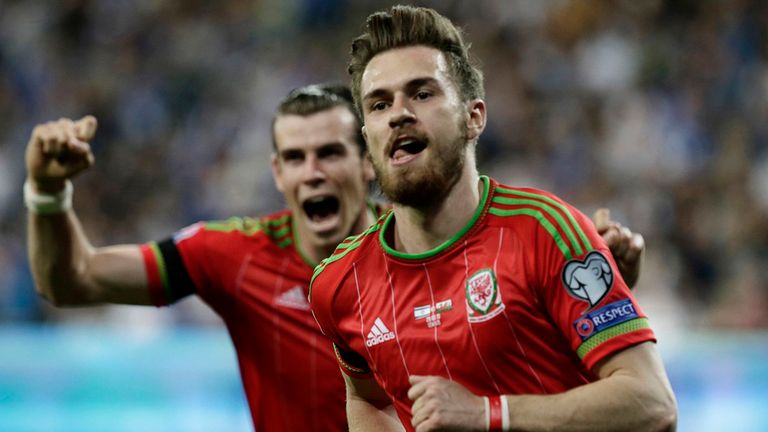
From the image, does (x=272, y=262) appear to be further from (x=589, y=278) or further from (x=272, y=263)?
(x=589, y=278)

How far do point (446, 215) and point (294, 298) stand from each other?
1.53 m

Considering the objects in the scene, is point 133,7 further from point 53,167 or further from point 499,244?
point 499,244

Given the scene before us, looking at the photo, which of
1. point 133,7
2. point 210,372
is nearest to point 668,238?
point 210,372

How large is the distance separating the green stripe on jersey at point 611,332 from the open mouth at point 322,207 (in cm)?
197

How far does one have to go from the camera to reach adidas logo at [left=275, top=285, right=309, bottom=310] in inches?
180

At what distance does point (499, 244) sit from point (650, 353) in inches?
19.6

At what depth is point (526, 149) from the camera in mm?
11766

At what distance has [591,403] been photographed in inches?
107

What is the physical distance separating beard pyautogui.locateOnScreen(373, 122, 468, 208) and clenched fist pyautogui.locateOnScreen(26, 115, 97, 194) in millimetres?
1377

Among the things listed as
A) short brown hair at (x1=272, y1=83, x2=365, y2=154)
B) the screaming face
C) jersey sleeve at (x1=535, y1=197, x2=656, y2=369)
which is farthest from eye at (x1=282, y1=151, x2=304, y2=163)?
jersey sleeve at (x1=535, y1=197, x2=656, y2=369)

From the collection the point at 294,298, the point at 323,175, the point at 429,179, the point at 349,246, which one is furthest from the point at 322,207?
the point at 429,179

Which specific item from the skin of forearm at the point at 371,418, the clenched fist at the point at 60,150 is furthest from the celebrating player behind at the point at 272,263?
the skin of forearm at the point at 371,418

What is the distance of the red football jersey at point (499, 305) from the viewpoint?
2828mm

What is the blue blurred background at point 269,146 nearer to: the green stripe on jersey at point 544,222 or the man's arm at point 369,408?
the man's arm at point 369,408
